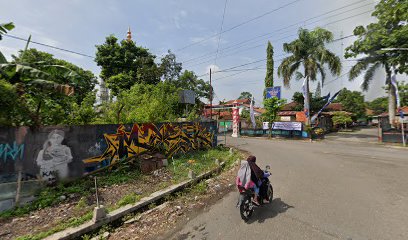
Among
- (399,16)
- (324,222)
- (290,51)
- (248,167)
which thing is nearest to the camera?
(324,222)

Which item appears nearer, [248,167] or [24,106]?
[248,167]

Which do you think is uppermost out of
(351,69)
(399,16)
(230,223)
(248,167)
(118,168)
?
Answer: (399,16)

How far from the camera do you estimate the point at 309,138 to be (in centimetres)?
2488

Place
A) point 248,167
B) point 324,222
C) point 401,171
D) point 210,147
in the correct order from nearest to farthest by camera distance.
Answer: point 324,222
point 248,167
point 401,171
point 210,147

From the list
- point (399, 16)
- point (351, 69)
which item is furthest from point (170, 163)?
point (351, 69)

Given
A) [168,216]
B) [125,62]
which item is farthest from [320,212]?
[125,62]

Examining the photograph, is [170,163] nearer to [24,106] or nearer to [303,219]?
[24,106]

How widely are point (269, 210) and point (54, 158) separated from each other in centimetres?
692

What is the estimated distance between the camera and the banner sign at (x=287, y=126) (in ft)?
85.7

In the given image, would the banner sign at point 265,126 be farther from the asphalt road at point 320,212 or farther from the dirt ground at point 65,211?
the dirt ground at point 65,211

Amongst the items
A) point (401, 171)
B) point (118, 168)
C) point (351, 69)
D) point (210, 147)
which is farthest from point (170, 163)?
point (351, 69)

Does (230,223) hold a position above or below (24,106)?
below

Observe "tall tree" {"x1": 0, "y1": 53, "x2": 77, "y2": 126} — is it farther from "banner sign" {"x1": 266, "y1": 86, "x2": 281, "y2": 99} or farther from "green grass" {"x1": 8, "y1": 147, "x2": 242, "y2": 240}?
"banner sign" {"x1": 266, "y1": 86, "x2": 281, "y2": 99}

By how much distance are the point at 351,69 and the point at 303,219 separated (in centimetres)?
2599
